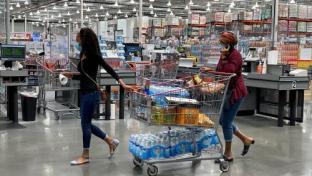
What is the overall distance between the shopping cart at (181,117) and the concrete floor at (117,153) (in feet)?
0.71

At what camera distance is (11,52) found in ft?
24.1

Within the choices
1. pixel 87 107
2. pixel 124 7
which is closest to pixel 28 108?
pixel 87 107

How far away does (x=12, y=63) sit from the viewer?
24.5 feet

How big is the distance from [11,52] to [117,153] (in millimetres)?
3101

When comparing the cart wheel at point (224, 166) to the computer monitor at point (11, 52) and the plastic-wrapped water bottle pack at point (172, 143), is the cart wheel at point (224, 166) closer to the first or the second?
the plastic-wrapped water bottle pack at point (172, 143)

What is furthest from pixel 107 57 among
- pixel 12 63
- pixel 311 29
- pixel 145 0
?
pixel 145 0

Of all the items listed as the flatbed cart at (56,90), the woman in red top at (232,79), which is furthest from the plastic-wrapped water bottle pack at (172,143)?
the flatbed cart at (56,90)

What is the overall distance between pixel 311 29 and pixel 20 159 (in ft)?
33.3

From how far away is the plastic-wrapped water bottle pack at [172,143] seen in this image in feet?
15.1

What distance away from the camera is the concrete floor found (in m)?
4.78

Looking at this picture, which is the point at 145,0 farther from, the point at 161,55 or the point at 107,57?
the point at 107,57

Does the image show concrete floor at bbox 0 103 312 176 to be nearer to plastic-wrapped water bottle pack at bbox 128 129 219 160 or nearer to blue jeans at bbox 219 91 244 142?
plastic-wrapped water bottle pack at bbox 128 129 219 160

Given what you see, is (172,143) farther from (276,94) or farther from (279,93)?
(276,94)

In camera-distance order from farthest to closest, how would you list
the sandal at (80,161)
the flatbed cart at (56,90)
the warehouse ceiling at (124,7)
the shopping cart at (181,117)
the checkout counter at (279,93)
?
the warehouse ceiling at (124,7)
the flatbed cart at (56,90)
the checkout counter at (279,93)
the sandal at (80,161)
the shopping cart at (181,117)
